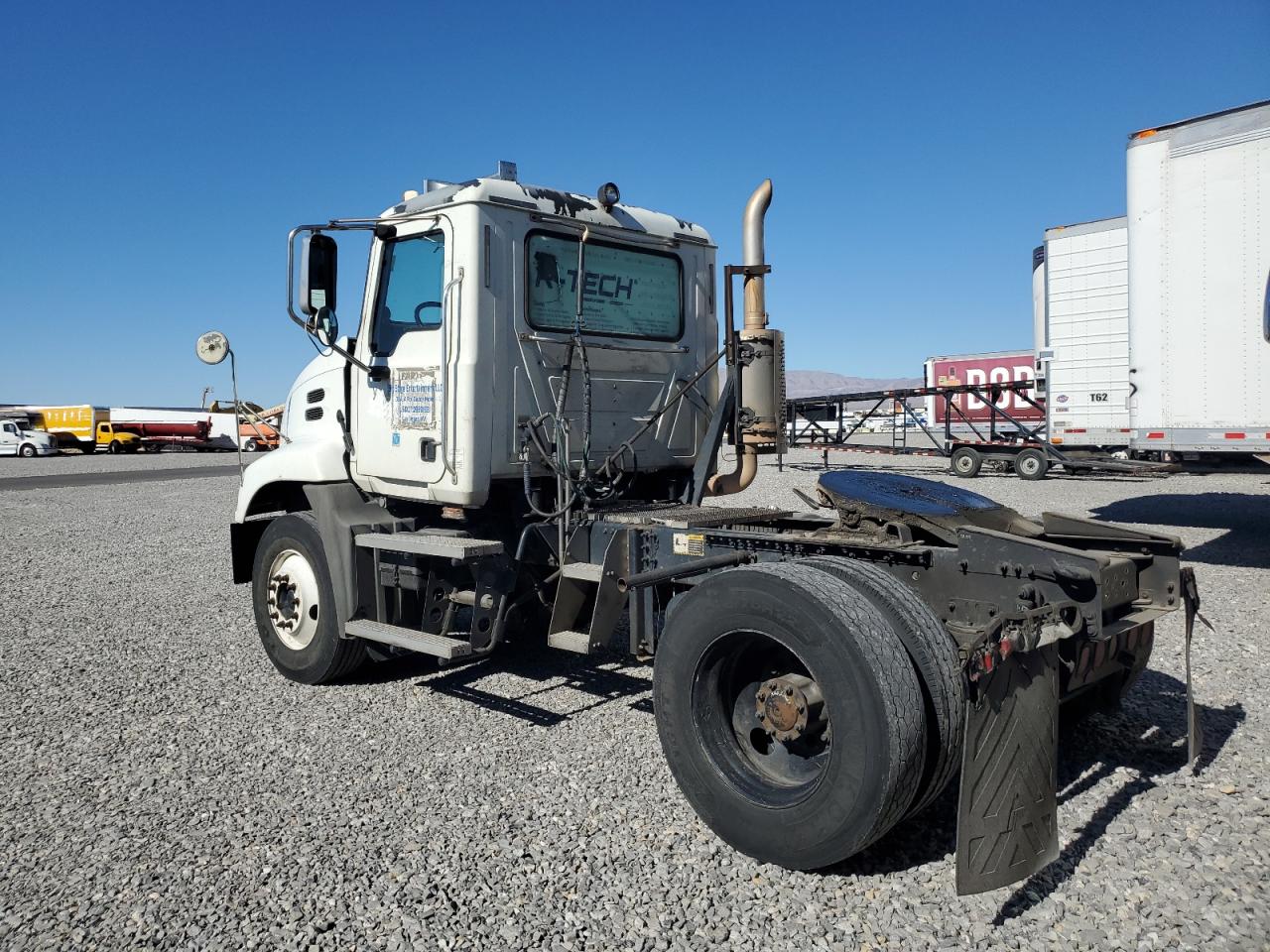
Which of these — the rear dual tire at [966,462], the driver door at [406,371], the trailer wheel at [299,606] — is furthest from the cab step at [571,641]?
the rear dual tire at [966,462]

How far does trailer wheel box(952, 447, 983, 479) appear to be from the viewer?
20.4 metres

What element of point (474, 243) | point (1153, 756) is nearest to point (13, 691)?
point (474, 243)

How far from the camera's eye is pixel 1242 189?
9.16 m

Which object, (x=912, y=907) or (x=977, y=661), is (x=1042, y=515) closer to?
(x=977, y=661)

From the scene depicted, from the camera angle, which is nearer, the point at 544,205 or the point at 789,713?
the point at 789,713

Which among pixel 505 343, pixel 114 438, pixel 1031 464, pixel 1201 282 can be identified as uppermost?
pixel 1201 282

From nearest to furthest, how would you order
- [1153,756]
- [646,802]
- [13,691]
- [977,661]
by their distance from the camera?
[977,661] → [646,802] → [1153,756] → [13,691]

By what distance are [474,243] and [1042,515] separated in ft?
9.98

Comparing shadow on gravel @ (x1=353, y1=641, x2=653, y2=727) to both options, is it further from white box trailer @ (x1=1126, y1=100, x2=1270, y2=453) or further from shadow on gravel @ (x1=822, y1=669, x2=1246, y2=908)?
white box trailer @ (x1=1126, y1=100, x2=1270, y2=453)

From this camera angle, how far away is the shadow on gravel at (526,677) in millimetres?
5281

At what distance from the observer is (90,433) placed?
51156 mm

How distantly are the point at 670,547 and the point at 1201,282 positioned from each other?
A: 8052 mm

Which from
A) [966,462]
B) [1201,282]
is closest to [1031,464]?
[966,462]

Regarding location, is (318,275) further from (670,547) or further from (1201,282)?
(1201,282)
